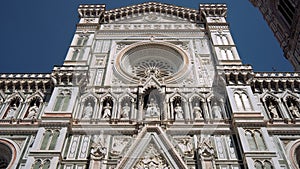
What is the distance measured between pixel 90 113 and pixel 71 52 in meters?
3.74

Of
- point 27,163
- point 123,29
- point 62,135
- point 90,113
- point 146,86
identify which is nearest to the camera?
point 27,163

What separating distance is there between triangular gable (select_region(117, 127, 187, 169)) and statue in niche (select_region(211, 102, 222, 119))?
209 cm

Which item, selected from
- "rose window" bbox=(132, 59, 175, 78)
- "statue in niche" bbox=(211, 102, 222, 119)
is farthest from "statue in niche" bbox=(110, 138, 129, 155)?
"rose window" bbox=(132, 59, 175, 78)

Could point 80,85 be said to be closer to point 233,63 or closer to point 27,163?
Result: point 27,163

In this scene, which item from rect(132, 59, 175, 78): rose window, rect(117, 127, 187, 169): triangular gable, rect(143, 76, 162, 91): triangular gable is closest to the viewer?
rect(117, 127, 187, 169): triangular gable

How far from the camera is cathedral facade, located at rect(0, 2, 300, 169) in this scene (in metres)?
9.49

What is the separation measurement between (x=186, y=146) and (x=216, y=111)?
1.97 metres

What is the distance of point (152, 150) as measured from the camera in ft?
32.0

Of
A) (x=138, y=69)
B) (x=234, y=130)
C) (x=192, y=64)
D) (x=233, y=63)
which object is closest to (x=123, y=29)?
(x=138, y=69)

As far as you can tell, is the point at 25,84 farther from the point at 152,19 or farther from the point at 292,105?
the point at 292,105

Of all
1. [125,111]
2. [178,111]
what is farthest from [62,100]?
[178,111]

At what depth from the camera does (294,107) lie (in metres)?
11.8

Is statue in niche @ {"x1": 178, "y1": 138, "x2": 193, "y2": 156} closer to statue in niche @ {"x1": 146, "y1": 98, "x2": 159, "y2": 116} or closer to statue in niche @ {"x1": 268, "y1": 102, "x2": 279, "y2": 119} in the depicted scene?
statue in niche @ {"x1": 146, "y1": 98, "x2": 159, "y2": 116}

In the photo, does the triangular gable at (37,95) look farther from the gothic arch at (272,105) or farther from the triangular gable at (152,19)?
the gothic arch at (272,105)
